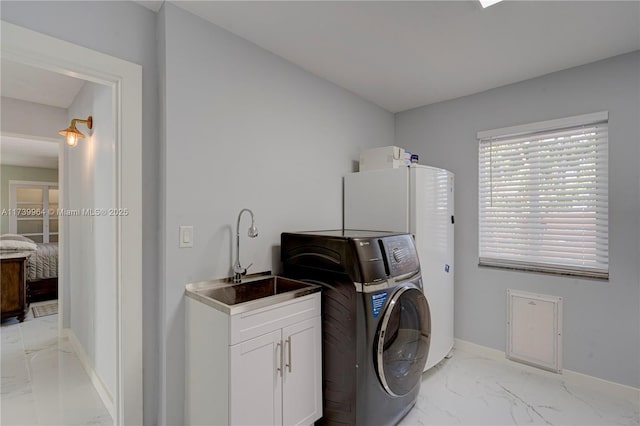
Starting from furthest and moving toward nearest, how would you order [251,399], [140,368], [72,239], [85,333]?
[72,239] → [85,333] → [140,368] → [251,399]

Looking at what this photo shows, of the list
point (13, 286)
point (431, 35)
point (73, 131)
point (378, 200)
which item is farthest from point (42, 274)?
point (431, 35)

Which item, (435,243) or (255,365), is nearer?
(255,365)

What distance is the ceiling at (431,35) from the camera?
1668mm

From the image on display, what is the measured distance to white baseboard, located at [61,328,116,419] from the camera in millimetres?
2043

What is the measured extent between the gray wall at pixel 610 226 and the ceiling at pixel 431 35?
0.63 feet

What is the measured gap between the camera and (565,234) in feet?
7.92

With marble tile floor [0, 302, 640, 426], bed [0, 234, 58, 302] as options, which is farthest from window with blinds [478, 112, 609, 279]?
bed [0, 234, 58, 302]

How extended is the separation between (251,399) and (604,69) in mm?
3239

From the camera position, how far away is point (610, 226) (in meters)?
2.20

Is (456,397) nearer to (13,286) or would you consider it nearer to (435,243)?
(435,243)

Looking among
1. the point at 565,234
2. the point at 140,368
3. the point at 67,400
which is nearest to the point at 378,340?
the point at 140,368

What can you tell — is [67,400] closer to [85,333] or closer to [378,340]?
[85,333]

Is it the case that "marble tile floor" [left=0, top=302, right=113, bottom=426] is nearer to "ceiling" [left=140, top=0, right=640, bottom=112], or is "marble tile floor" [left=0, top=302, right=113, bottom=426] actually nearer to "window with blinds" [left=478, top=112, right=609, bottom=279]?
"ceiling" [left=140, top=0, right=640, bottom=112]

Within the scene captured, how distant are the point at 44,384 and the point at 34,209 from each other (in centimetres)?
437
